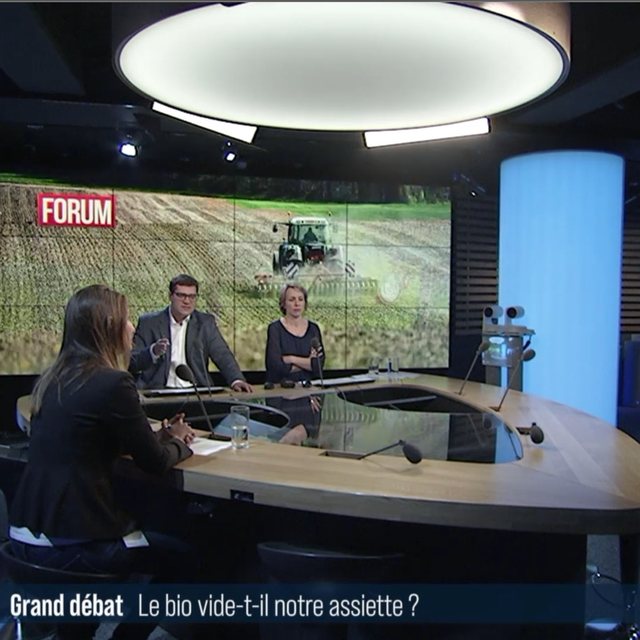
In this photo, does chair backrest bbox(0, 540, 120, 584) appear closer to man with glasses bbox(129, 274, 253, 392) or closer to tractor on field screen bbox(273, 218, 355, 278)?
man with glasses bbox(129, 274, 253, 392)

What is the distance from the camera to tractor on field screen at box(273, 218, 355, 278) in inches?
238

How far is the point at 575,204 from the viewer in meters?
5.15

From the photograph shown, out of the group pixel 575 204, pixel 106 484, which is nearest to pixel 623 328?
pixel 575 204

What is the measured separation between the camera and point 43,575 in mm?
1622

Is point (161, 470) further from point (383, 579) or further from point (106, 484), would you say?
point (383, 579)

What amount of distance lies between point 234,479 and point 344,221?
463 centimetres

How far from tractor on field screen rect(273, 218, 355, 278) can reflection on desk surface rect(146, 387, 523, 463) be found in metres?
2.57

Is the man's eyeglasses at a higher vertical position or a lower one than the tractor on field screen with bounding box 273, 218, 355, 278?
lower

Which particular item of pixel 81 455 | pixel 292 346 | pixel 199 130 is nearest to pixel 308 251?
pixel 199 130

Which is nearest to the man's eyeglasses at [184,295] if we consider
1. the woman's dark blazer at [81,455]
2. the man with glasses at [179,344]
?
Answer: the man with glasses at [179,344]

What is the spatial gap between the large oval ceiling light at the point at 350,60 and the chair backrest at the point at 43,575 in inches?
64.6

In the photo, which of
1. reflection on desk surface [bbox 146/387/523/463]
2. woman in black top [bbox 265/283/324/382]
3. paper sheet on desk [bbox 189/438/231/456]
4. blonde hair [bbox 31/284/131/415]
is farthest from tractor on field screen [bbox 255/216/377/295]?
blonde hair [bbox 31/284/131/415]

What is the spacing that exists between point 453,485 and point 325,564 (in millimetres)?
437

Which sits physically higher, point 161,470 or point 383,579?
point 161,470
